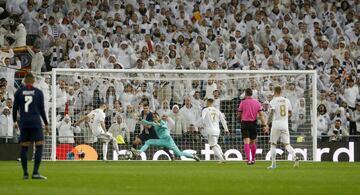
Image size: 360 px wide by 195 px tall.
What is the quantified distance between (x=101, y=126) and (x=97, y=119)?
28 cm

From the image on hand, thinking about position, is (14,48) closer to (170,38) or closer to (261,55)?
(170,38)

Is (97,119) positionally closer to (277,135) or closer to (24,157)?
(277,135)

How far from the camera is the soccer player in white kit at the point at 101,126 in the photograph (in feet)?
114

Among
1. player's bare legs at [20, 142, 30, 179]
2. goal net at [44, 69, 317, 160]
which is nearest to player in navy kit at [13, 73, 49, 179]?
player's bare legs at [20, 142, 30, 179]

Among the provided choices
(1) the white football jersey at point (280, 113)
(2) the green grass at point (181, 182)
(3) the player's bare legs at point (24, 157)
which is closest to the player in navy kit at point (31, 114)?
(3) the player's bare legs at point (24, 157)

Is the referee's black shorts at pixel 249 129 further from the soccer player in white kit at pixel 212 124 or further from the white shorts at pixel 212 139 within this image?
the white shorts at pixel 212 139

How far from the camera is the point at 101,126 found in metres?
35.1

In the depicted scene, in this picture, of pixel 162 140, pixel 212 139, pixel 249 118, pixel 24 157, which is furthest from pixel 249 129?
pixel 24 157

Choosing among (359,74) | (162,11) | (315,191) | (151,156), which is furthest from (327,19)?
(315,191)

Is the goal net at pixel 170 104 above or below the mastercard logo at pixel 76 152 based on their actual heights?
above

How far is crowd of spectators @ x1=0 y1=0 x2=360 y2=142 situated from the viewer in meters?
36.6

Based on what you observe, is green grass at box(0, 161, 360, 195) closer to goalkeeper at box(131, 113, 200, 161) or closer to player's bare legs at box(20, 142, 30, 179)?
player's bare legs at box(20, 142, 30, 179)

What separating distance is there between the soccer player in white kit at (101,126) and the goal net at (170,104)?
Answer: 218 mm

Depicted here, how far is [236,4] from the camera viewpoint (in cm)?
4303
